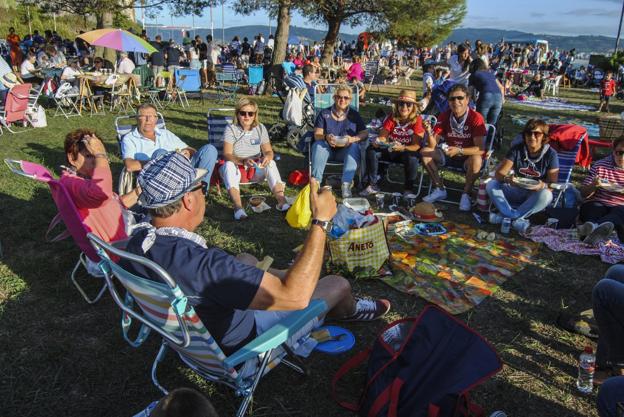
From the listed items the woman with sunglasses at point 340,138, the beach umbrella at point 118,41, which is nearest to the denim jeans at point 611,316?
the woman with sunglasses at point 340,138

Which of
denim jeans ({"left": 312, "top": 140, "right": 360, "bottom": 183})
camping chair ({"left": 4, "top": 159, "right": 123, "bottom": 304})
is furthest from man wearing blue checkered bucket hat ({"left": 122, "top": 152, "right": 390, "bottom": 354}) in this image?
denim jeans ({"left": 312, "top": 140, "right": 360, "bottom": 183})

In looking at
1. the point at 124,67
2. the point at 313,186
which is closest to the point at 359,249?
the point at 313,186

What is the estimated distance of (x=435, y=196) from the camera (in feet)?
19.5

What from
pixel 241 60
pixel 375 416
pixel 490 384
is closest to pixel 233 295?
pixel 375 416

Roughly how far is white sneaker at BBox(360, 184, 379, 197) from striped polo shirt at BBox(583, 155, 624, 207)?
2.49 metres

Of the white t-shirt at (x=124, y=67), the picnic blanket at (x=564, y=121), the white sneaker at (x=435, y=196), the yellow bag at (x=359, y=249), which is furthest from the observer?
the white t-shirt at (x=124, y=67)

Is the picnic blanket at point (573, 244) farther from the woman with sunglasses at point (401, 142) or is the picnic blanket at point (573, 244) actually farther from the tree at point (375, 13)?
the tree at point (375, 13)

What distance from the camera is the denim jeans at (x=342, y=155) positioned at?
6.15 m

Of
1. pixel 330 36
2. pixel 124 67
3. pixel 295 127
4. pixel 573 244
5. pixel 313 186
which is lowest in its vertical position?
pixel 573 244

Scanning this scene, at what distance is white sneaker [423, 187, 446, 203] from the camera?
5919mm

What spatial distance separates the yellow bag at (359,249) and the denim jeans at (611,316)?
1766 millimetres

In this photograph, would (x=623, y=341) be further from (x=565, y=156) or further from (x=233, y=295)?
(x=565, y=156)

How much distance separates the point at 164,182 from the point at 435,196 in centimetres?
445

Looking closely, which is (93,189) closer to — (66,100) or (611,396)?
(611,396)
